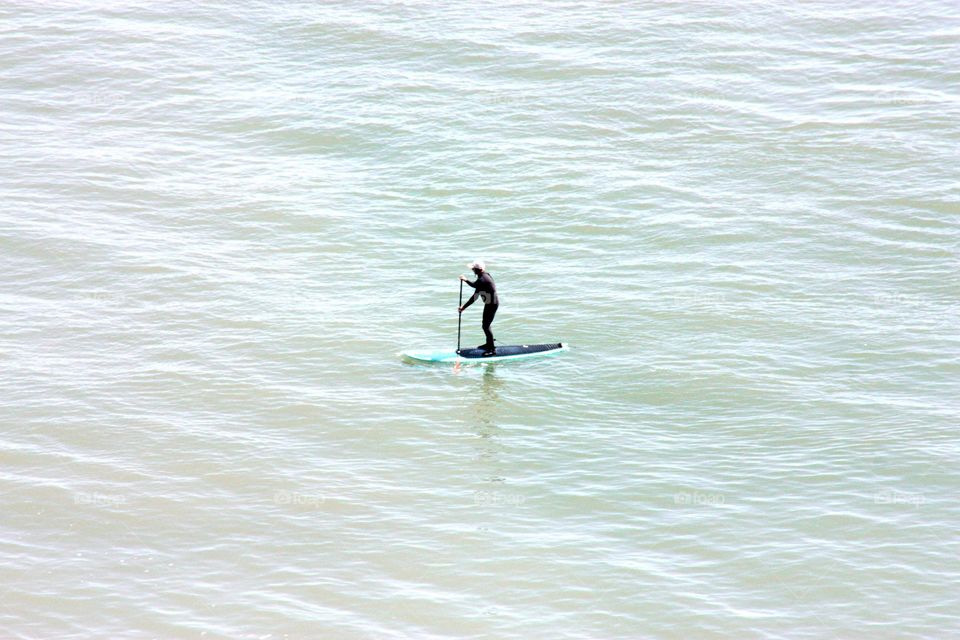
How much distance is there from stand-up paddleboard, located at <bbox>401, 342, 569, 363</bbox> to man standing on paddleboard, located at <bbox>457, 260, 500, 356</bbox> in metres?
0.16

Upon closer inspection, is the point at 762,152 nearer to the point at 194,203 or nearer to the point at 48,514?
the point at 194,203

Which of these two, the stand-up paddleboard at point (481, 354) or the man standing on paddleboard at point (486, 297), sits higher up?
the man standing on paddleboard at point (486, 297)

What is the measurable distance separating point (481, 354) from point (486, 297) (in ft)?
4.75

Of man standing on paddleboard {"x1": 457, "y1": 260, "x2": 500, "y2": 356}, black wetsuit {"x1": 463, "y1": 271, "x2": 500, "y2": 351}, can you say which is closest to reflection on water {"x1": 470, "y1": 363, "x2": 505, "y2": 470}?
man standing on paddleboard {"x1": 457, "y1": 260, "x2": 500, "y2": 356}

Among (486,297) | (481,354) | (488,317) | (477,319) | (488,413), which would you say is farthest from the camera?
(477,319)

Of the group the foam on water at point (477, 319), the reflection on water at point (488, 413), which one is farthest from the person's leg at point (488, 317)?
the foam on water at point (477, 319)

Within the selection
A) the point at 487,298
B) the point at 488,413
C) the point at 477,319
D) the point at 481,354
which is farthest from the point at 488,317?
the point at 477,319

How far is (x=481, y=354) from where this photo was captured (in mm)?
27891

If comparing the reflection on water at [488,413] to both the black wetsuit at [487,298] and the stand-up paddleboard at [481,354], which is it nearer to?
the stand-up paddleboard at [481,354]

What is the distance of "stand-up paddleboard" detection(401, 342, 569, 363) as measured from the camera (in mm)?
27844

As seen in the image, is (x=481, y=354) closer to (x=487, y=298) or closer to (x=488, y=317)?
(x=488, y=317)

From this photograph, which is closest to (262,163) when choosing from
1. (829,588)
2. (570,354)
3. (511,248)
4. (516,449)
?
(511,248)

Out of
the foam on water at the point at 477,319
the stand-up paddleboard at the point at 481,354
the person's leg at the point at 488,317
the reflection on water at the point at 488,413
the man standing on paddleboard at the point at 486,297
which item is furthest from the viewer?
the stand-up paddleboard at the point at 481,354

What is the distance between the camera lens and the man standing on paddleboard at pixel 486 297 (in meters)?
26.7
